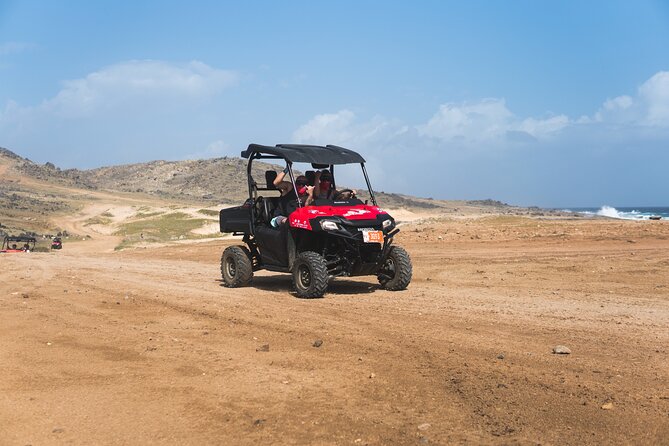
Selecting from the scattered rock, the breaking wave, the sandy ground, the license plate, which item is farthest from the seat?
the breaking wave

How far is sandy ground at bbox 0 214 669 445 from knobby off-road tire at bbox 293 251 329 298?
28 cm

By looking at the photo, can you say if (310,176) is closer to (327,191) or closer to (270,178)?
(327,191)

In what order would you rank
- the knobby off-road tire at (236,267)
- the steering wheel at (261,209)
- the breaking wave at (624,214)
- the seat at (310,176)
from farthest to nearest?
the breaking wave at (624,214), the knobby off-road tire at (236,267), the steering wheel at (261,209), the seat at (310,176)

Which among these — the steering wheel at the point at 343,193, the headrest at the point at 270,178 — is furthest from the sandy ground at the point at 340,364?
the headrest at the point at 270,178

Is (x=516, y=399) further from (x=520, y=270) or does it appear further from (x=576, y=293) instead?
(x=520, y=270)

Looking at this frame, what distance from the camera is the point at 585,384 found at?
237 inches

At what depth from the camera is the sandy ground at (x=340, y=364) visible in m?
5.25

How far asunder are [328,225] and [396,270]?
162cm

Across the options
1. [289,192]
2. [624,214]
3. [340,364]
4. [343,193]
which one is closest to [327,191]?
[343,193]

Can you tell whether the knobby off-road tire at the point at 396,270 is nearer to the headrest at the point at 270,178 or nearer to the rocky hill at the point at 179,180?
the headrest at the point at 270,178

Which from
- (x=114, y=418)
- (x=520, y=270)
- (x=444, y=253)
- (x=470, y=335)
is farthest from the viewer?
(x=444, y=253)

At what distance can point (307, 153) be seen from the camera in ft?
40.9

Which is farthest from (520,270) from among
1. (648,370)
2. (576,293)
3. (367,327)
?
(648,370)

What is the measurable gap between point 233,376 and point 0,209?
60.8 metres
